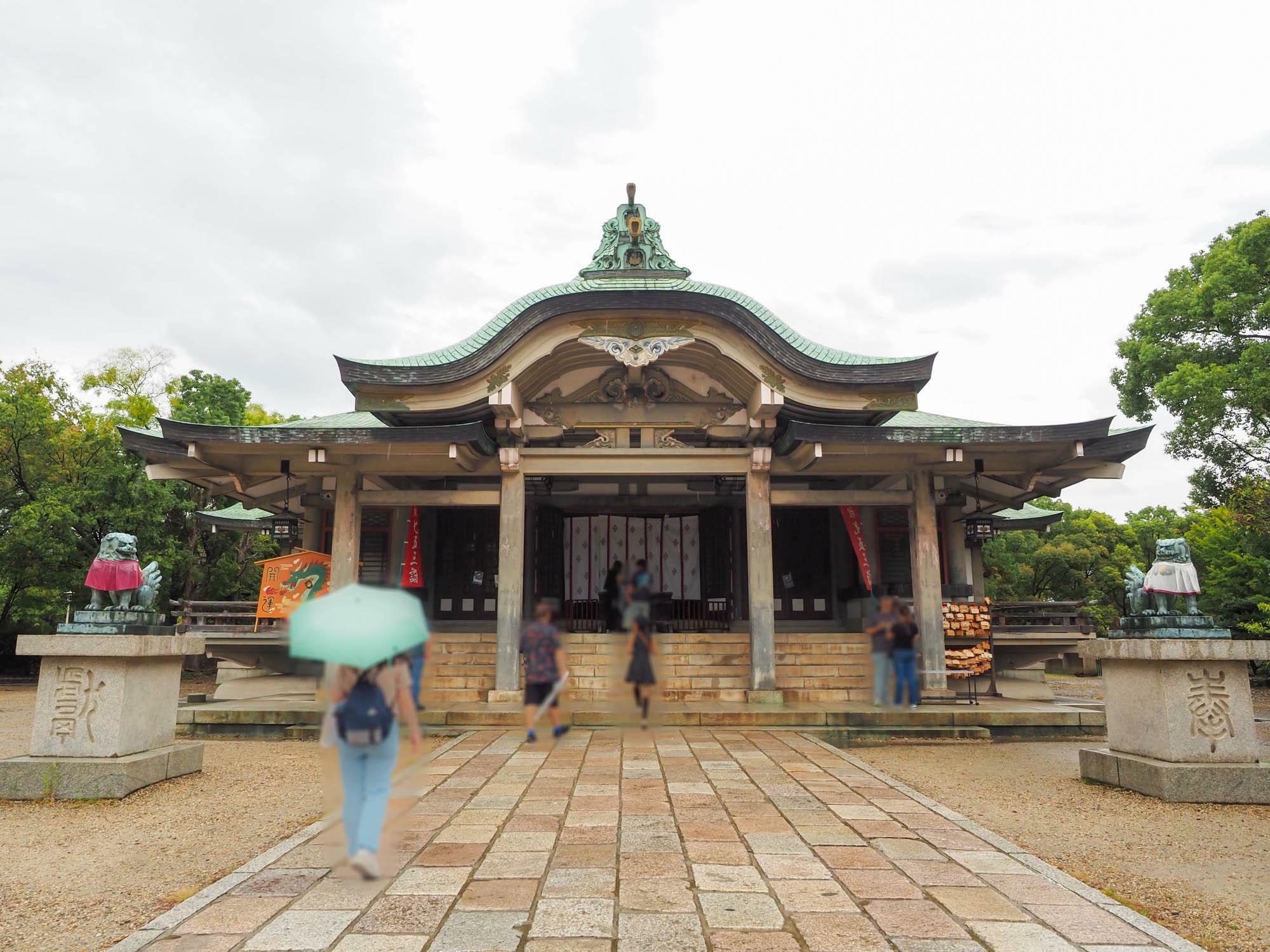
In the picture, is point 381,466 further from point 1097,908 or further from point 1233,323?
point 1233,323

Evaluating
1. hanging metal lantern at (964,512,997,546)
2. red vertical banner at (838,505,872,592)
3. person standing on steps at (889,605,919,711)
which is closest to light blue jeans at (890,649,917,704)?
Result: person standing on steps at (889,605,919,711)

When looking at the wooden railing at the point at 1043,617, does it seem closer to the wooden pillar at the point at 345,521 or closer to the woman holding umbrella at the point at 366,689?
the wooden pillar at the point at 345,521

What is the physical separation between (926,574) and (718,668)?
560 cm

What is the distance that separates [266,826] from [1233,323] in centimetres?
3823

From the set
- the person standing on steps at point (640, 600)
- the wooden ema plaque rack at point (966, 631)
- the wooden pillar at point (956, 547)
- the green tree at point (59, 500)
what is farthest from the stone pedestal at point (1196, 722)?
the green tree at point (59, 500)

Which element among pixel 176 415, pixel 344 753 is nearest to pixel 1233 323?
pixel 344 753

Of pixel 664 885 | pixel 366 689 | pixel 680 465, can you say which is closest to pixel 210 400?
pixel 680 465

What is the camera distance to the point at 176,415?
34250mm

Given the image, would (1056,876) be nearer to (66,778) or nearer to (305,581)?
(305,581)

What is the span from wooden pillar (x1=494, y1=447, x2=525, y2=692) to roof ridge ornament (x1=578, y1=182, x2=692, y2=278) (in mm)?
7808

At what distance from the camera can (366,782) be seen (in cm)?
183

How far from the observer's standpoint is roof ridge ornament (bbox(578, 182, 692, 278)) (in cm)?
2316

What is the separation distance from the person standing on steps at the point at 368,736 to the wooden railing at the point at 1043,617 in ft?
74.6

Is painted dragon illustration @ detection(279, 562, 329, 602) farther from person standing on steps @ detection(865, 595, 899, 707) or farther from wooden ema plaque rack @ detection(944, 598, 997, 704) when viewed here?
wooden ema plaque rack @ detection(944, 598, 997, 704)
